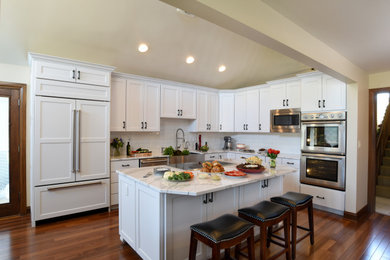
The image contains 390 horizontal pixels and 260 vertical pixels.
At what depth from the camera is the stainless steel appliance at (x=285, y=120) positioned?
171 inches

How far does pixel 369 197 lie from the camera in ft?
13.1

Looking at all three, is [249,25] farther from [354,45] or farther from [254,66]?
[254,66]

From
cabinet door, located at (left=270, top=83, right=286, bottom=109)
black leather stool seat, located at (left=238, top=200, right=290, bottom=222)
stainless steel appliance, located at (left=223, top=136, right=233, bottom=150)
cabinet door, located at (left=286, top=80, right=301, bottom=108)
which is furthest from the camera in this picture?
stainless steel appliance, located at (left=223, top=136, right=233, bottom=150)

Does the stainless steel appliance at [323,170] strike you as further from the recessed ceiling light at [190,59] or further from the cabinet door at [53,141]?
the cabinet door at [53,141]

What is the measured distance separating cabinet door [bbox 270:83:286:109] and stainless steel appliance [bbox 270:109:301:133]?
106mm

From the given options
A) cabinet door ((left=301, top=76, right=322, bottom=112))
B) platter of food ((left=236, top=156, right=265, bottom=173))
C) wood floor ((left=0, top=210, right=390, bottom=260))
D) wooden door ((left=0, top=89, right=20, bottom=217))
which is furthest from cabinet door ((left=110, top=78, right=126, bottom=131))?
cabinet door ((left=301, top=76, right=322, bottom=112))

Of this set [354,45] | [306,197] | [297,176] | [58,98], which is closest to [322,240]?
[306,197]

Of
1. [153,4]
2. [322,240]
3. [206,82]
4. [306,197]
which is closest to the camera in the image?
[306,197]

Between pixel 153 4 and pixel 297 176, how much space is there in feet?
12.6

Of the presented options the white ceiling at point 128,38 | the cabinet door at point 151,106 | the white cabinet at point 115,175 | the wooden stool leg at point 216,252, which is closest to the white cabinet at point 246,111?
the white ceiling at point 128,38

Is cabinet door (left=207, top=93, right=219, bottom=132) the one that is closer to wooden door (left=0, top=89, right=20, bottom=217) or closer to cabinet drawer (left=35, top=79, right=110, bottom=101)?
cabinet drawer (left=35, top=79, right=110, bottom=101)

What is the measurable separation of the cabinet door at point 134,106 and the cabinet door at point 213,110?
1.79 metres

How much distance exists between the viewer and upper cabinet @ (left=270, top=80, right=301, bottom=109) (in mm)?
4374

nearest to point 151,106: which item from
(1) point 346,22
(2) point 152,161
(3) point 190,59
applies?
(2) point 152,161
